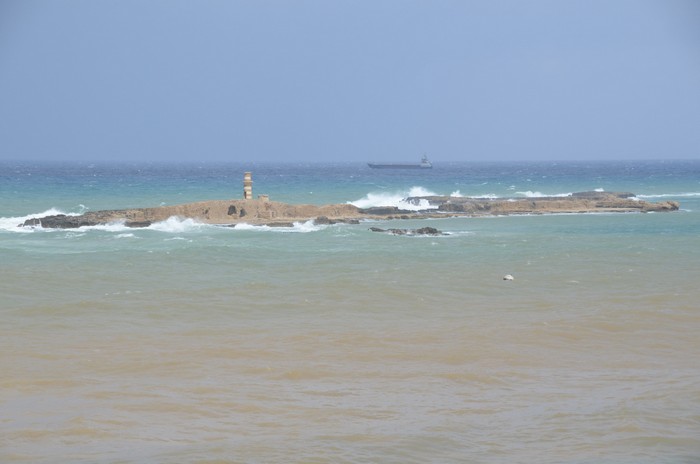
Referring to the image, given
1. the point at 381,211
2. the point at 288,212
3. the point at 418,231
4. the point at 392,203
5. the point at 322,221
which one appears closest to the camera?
the point at 418,231

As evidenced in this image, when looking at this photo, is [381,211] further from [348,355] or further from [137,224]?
[348,355]

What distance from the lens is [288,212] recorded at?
108ft

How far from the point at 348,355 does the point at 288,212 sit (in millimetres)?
21854

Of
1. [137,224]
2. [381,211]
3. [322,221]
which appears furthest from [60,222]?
[381,211]

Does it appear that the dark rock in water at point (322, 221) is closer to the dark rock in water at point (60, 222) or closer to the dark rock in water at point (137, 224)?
the dark rock in water at point (137, 224)

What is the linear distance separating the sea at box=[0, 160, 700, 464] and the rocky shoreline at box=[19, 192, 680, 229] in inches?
286

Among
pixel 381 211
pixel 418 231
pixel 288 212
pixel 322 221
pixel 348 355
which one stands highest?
pixel 288 212

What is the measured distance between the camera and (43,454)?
7.61 m

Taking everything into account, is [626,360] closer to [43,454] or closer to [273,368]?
[273,368]

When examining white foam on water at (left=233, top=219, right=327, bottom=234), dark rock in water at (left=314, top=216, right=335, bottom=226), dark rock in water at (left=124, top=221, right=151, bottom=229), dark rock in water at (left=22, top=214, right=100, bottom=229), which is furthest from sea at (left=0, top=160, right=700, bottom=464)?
dark rock in water at (left=314, top=216, right=335, bottom=226)

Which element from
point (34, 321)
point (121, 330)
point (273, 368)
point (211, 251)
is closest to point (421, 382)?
point (273, 368)

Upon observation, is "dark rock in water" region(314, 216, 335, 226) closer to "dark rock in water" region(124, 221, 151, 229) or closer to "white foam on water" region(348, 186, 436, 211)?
"dark rock in water" region(124, 221, 151, 229)

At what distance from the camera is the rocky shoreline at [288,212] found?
30.9 meters

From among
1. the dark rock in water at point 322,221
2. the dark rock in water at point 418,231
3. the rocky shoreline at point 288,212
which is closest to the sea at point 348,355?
the dark rock in water at point 418,231
